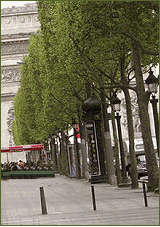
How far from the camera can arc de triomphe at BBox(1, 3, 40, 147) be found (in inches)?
3905

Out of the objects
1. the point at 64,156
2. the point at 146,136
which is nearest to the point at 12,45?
the point at 64,156

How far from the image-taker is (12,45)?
10156cm

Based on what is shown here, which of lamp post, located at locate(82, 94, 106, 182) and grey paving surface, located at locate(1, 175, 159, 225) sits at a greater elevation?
lamp post, located at locate(82, 94, 106, 182)

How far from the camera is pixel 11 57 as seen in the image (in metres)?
102

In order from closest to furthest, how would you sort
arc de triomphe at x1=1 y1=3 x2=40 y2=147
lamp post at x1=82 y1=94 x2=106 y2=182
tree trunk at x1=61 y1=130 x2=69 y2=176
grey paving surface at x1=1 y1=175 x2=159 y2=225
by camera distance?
grey paving surface at x1=1 y1=175 x2=159 y2=225
lamp post at x1=82 y1=94 x2=106 y2=182
tree trunk at x1=61 y1=130 x2=69 y2=176
arc de triomphe at x1=1 y1=3 x2=40 y2=147

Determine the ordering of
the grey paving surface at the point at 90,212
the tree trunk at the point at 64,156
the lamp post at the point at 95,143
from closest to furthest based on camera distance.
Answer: the grey paving surface at the point at 90,212, the lamp post at the point at 95,143, the tree trunk at the point at 64,156

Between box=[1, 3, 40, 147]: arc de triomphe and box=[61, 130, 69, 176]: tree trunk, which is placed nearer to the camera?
box=[61, 130, 69, 176]: tree trunk

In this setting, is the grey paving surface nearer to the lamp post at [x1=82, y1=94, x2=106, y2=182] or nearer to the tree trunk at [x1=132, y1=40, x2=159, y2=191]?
the tree trunk at [x1=132, y1=40, x2=159, y2=191]

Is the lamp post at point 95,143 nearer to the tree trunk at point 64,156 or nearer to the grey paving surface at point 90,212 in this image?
the grey paving surface at point 90,212

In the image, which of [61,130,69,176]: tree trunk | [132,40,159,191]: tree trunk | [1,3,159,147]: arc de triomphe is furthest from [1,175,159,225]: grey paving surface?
[1,3,159,147]: arc de triomphe

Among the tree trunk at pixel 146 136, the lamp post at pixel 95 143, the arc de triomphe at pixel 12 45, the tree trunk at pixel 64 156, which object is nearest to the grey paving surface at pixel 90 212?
the tree trunk at pixel 146 136

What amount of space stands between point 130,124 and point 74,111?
1446 cm

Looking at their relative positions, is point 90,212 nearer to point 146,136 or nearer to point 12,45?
point 146,136

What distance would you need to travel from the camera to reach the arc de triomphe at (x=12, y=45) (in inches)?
3905
